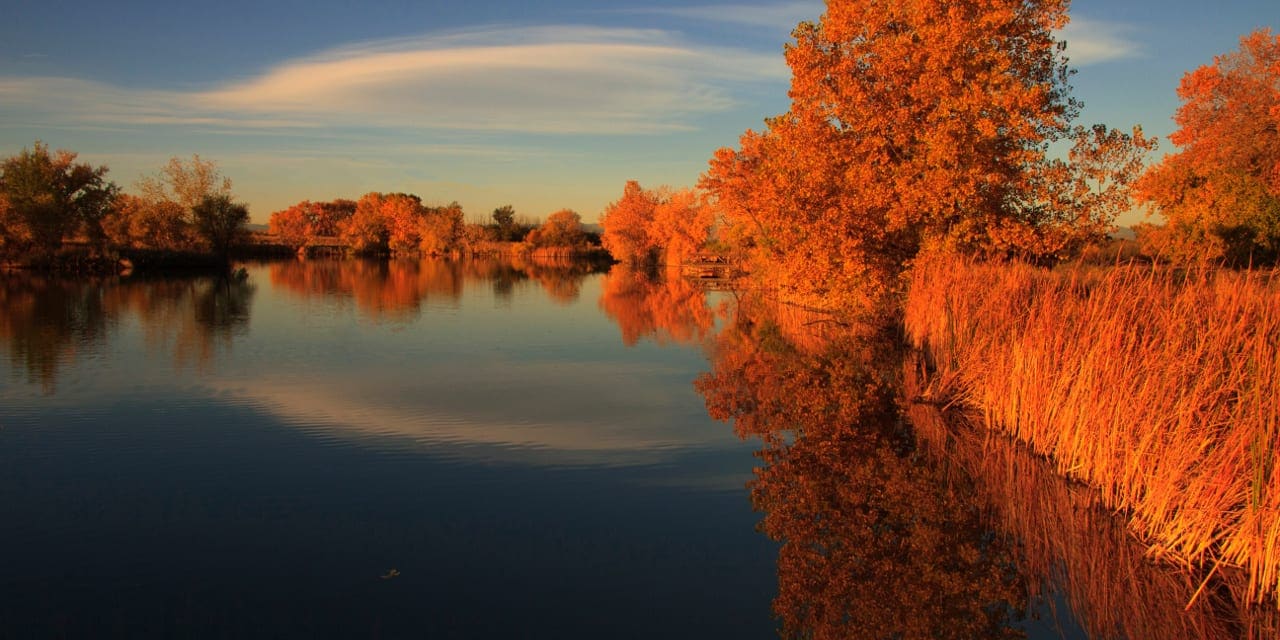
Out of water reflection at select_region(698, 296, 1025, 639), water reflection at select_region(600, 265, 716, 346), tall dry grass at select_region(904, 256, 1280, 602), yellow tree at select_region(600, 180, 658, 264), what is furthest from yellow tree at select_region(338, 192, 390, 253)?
tall dry grass at select_region(904, 256, 1280, 602)

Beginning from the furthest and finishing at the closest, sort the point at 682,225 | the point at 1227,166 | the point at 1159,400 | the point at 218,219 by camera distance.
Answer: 1. the point at 682,225
2. the point at 218,219
3. the point at 1227,166
4. the point at 1159,400

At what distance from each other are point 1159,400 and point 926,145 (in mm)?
11761

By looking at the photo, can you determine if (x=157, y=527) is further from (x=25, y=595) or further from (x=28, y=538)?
(x=25, y=595)

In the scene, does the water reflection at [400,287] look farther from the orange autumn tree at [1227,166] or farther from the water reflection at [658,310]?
the orange autumn tree at [1227,166]

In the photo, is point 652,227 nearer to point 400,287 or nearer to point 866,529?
point 400,287

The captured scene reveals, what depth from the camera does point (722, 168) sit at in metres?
42.1

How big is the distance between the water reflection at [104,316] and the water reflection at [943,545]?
11.6 m

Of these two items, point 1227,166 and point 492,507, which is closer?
point 492,507

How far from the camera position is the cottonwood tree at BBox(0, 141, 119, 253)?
39000 mm

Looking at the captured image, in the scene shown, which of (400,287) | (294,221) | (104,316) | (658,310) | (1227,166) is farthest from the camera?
(294,221)

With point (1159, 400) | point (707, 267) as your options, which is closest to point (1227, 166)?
point (707, 267)

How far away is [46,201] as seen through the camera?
3916 cm

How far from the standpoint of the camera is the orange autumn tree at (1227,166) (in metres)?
29.5

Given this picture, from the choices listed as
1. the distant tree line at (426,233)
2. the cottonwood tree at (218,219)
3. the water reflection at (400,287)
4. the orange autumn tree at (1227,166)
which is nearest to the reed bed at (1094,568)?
the water reflection at (400,287)
